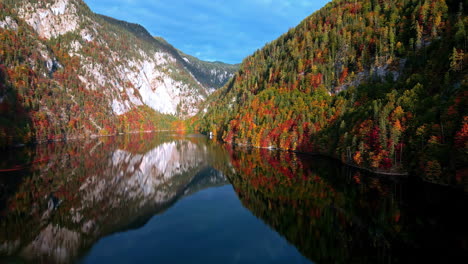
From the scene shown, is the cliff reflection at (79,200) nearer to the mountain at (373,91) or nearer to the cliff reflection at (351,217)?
the cliff reflection at (351,217)

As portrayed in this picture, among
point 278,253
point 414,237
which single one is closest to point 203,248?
point 278,253

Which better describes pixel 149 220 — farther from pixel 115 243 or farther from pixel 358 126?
pixel 358 126

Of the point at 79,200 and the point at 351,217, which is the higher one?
the point at 351,217

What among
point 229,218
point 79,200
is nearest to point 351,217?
point 229,218

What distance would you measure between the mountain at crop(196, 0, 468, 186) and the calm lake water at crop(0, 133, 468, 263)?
7.66 meters

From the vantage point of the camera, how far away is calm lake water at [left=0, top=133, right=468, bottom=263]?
25.7 metres

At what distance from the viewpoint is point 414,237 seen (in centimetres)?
2786

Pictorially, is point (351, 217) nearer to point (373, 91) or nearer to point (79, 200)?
point (79, 200)

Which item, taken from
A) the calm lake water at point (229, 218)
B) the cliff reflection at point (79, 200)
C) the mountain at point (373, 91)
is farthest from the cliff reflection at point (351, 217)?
the cliff reflection at point (79, 200)

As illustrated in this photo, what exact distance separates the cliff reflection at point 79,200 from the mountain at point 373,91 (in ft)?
137

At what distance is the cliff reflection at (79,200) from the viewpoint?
90.5ft

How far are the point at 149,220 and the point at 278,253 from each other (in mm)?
20194

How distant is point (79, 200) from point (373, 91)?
310 ft

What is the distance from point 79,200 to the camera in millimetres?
41969
